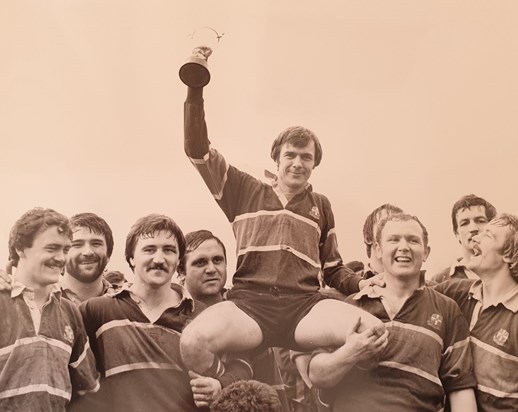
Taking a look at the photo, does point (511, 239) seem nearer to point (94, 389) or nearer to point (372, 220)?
point (372, 220)

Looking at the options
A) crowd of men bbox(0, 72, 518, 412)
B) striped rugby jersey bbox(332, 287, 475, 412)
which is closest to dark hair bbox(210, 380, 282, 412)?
crowd of men bbox(0, 72, 518, 412)

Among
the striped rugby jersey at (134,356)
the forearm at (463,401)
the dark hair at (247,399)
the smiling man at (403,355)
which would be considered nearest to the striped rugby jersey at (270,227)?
the smiling man at (403,355)

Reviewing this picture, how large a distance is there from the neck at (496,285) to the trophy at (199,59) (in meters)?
1.88

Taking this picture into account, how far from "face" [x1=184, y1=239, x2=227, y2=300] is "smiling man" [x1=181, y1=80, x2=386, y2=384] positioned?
3.3 inches

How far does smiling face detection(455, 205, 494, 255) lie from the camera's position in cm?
418

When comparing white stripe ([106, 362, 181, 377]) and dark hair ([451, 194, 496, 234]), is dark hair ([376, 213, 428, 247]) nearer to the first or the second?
dark hair ([451, 194, 496, 234])

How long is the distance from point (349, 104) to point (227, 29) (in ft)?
2.70

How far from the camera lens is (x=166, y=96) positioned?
14.0 feet

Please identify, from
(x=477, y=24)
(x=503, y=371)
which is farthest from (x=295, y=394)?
(x=477, y=24)

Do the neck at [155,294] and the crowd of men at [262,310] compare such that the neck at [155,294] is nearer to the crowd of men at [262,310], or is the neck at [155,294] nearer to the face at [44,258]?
the crowd of men at [262,310]

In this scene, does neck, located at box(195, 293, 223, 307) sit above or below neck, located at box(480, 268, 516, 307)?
below

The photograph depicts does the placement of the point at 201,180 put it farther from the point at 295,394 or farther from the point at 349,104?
the point at 295,394

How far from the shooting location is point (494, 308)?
13.4 ft

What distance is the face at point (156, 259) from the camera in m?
4.04
